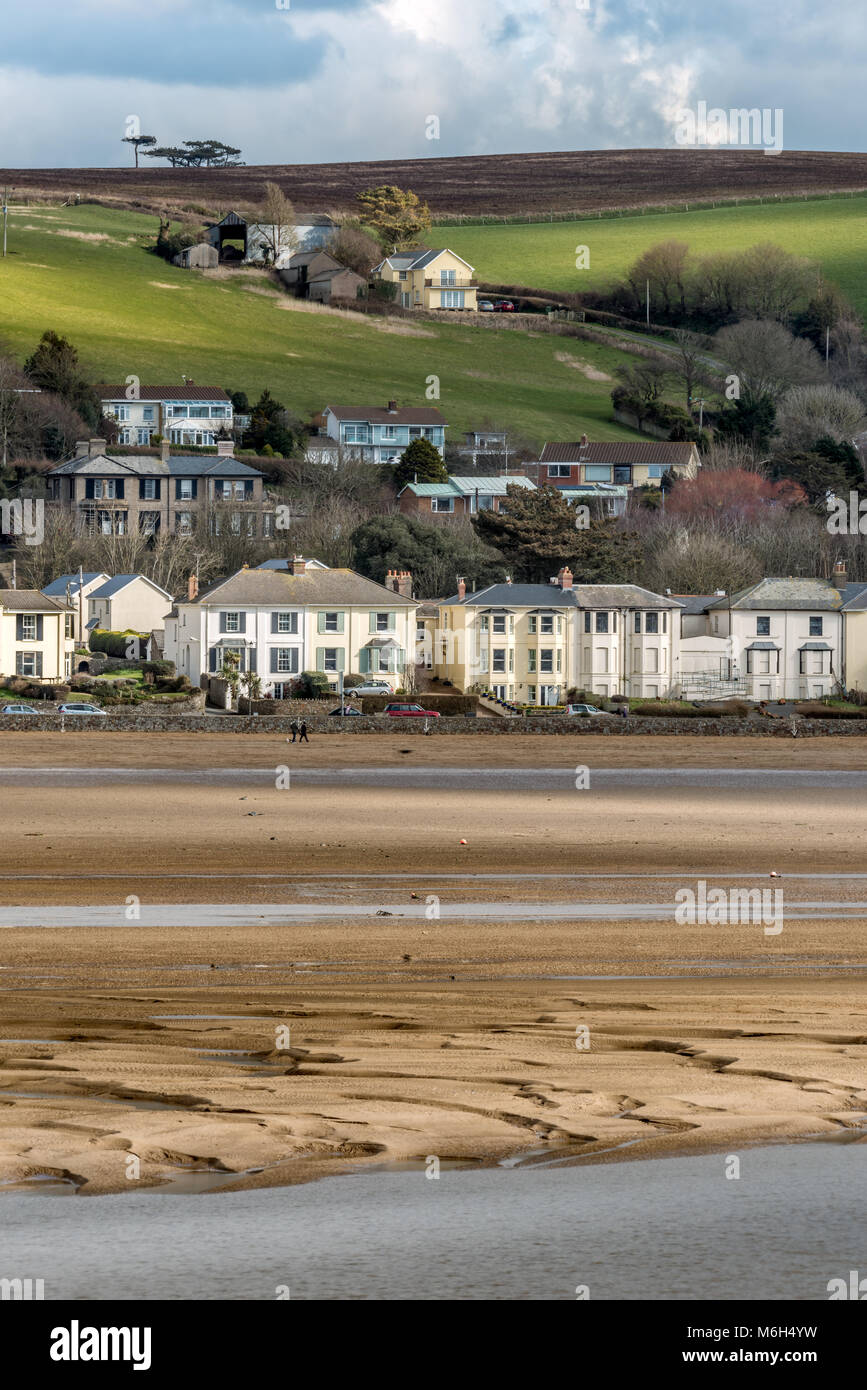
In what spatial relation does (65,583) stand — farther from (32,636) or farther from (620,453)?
(620,453)

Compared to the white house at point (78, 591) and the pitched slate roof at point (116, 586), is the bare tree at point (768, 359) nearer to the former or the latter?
the white house at point (78, 591)

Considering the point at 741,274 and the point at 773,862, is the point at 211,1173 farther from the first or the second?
the point at 741,274

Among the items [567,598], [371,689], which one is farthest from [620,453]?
[371,689]

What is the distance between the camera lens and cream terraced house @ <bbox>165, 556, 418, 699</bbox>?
236ft

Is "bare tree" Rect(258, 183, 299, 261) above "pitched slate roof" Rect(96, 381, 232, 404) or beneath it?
above

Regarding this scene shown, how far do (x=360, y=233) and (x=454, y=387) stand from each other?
3943 centimetres

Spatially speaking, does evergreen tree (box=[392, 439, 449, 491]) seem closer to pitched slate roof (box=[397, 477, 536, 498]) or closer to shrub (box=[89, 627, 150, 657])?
pitched slate roof (box=[397, 477, 536, 498])

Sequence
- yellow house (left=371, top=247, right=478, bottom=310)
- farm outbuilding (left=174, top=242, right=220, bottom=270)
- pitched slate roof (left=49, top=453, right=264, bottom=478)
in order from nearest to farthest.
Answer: pitched slate roof (left=49, top=453, right=264, bottom=478) → yellow house (left=371, top=247, right=478, bottom=310) → farm outbuilding (left=174, top=242, right=220, bottom=270)

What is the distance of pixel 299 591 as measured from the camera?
73750 millimetres

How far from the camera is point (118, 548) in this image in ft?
293

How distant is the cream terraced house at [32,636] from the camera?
230 feet

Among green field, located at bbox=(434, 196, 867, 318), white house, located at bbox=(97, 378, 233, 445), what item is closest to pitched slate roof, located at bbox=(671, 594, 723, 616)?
white house, located at bbox=(97, 378, 233, 445)

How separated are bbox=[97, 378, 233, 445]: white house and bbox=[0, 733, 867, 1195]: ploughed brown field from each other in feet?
306

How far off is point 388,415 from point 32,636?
208ft
